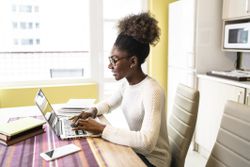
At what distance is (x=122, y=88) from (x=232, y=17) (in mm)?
1599

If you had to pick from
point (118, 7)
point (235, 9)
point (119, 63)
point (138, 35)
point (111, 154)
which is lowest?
point (111, 154)

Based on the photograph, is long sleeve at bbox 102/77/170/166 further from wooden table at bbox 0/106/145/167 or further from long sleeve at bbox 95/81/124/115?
long sleeve at bbox 95/81/124/115

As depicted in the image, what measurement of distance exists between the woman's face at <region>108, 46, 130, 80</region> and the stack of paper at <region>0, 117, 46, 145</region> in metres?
0.48

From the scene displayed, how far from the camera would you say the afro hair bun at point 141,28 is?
4.64 feet

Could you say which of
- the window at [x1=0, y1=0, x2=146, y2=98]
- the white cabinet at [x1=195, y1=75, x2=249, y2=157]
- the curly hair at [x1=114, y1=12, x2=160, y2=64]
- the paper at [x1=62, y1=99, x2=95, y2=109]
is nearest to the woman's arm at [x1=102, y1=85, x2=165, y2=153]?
the curly hair at [x1=114, y1=12, x2=160, y2=64]

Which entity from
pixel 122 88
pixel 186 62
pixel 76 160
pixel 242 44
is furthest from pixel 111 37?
pixel 76 160

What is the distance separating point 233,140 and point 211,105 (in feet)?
5.24

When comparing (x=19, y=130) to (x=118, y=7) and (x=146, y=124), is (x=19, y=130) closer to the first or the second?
(x=146, y=124)

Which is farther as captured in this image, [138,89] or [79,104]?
[79,104]

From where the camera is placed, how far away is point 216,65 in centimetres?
294

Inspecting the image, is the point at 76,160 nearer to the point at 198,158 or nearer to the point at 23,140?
the point at 23,140

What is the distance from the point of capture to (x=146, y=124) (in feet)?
4.04

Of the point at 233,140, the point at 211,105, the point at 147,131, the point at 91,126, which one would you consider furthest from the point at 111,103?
the point at 211,105

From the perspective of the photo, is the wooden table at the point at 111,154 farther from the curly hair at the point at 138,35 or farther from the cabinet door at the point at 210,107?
the cabinet door at the point at 210,107
